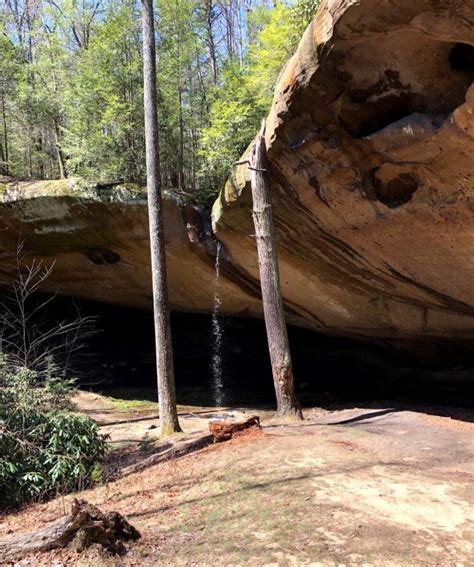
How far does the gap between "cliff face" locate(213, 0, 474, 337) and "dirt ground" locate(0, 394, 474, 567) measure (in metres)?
3.59

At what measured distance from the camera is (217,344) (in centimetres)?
1877

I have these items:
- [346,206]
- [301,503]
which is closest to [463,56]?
[346,206]

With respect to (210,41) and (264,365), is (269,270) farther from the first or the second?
(210,41)

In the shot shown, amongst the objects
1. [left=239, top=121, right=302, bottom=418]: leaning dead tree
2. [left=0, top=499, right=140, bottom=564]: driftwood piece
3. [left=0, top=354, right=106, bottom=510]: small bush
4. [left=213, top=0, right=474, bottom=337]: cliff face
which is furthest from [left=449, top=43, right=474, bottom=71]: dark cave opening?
[left=0, top=354, right=106, bottom=510]: small bush

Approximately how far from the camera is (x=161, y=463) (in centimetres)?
704

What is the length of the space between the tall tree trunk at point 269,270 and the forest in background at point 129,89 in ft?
11.9

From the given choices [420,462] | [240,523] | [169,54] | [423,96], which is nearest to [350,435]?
[420,462]

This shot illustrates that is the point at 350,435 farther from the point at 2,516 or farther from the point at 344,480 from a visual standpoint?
the point at 2,516

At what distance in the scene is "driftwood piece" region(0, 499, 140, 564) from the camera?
3.71m

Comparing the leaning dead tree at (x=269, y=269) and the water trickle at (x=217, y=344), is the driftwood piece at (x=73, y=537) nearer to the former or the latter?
the leaning dead tree at (x=269, y=269)

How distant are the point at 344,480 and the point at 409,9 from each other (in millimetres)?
5192

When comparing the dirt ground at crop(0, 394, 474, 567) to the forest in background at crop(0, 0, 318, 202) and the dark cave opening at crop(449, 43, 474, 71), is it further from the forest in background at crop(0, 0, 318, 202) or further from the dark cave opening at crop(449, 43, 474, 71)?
the forest in background at crop(0, 0, 318, 202)

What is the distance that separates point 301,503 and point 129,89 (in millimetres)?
14271

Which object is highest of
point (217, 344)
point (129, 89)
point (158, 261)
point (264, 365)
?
point (129, 89)
